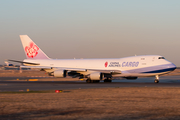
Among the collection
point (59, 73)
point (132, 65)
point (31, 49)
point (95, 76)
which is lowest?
point (95, 76)

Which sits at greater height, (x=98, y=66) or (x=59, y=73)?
(x=98, y=66)

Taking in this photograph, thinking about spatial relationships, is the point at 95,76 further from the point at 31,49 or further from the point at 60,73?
the point at 31,49

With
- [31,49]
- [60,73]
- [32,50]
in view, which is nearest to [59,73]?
[60,73]

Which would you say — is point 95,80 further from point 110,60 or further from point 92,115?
point 92,115

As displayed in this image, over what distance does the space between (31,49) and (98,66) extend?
1549cm

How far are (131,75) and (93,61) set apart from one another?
26.0ft

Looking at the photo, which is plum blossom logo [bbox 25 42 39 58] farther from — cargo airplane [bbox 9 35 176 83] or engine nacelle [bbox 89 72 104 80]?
engine nacelle [bbox 89 72 104 80]

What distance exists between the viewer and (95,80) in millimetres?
46000

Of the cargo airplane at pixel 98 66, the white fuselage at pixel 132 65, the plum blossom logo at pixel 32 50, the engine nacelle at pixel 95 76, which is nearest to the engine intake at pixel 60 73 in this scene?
the cargo airplane at pixel 98 66

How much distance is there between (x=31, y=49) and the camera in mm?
51844

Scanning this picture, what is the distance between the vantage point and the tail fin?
5181 cm

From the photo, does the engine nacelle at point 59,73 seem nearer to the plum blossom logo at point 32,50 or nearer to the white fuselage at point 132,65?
the white fuselage at point 132,65

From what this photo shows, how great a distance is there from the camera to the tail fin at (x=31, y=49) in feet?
170

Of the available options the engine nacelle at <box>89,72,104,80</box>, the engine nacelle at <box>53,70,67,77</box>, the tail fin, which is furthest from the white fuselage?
the tail fin
